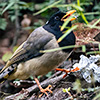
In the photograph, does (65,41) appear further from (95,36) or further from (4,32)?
(4,32)

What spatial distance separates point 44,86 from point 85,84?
2.43 ft

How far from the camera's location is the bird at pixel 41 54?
3.51 metres

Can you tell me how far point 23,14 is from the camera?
782 cm

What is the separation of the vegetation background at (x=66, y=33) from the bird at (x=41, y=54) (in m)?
0.25

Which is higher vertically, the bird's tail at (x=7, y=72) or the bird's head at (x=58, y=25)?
the bird's head at (x=58, y=25)

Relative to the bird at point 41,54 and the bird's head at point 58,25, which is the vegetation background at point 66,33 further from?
the bird at point 41,54

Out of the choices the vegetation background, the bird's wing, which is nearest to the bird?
the bird's wing

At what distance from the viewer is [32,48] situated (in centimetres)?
379

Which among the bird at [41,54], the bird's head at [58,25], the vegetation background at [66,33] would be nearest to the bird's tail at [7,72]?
the bird at [41,54]

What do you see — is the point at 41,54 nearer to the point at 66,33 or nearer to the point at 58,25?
the point at 58,25

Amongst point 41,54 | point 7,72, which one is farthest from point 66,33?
point 7,72

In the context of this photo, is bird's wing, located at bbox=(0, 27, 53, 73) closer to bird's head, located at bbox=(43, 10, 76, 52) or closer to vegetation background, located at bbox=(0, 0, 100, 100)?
bird's head, located at bbox=(43, 10, 76, 52)

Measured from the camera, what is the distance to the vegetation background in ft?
9.57

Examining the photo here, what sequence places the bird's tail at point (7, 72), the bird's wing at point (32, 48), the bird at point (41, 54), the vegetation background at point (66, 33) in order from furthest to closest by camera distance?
the bird's tail at point (7, 72) < the bird's wing at point (32, 48) < the bird at point (41, 54) < the vegetation background at point (66, 33)
